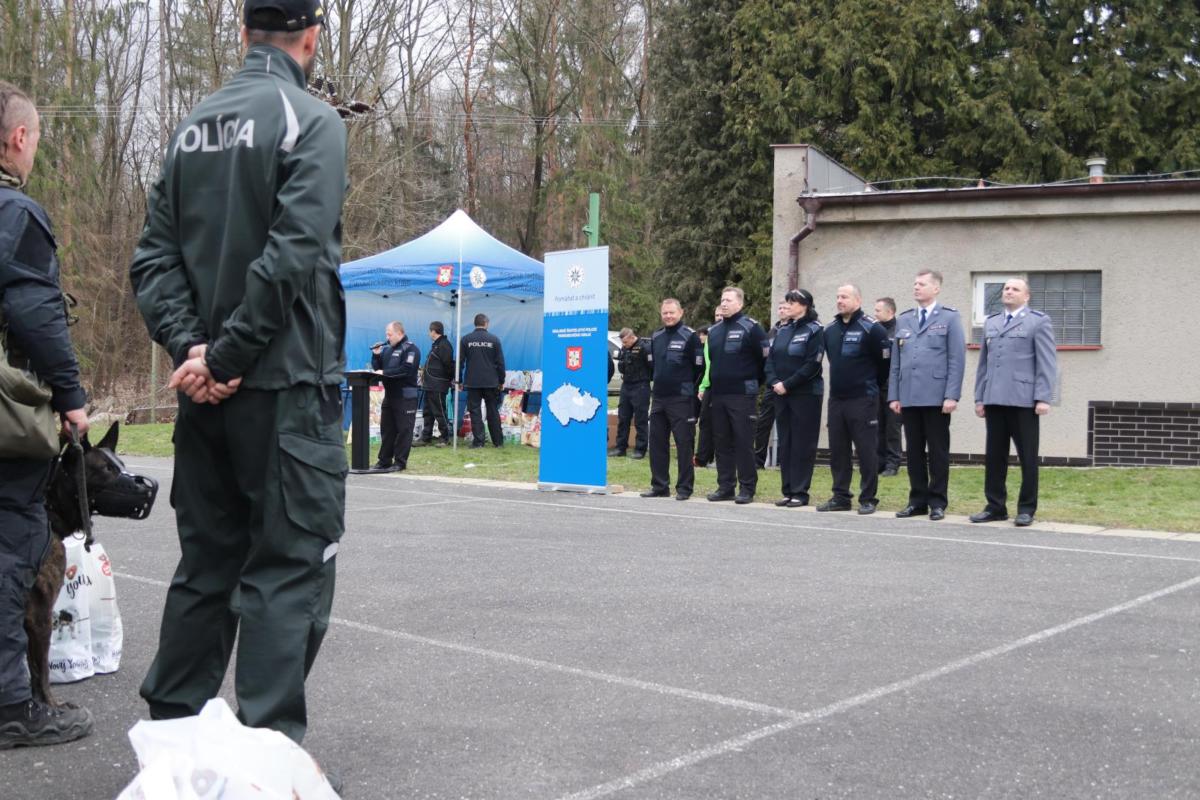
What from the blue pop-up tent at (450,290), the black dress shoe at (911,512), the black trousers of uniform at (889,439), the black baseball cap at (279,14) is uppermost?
the blue pop-up tent at (450,290)

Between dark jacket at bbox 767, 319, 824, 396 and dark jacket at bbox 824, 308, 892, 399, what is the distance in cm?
17

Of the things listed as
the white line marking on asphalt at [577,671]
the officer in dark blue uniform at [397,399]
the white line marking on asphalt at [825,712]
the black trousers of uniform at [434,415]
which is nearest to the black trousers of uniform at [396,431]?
the officer in dark blue uniform at [397,399]

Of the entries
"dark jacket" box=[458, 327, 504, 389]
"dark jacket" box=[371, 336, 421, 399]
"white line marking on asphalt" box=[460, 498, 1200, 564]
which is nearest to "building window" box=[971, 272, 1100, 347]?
"white line marking on asphalt" box=[460, 498, 1200, 564]

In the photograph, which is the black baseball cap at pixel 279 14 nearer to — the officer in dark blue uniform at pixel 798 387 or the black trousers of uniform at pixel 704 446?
the officer in dark blue uniform at pixel 798 387

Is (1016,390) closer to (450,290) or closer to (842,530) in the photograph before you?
(842,530)

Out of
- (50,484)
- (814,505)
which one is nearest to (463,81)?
(814,505)

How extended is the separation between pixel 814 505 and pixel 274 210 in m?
9.26

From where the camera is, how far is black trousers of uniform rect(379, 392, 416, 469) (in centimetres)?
1603

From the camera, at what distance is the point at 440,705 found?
14.8ft

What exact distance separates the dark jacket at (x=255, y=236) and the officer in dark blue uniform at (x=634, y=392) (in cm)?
1451

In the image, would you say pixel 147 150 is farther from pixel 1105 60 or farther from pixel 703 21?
pixel 1105 60

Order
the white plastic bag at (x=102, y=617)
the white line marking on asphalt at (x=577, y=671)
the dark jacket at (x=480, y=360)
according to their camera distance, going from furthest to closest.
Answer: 1. the dark jacket at (x=480, y=360)
2. the white plastic bag at (x=102, y=617)
3. the white line marking on asphalt at (x=577, y=671)

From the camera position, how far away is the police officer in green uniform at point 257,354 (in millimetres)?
3197

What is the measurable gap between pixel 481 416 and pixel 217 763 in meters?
16.9
